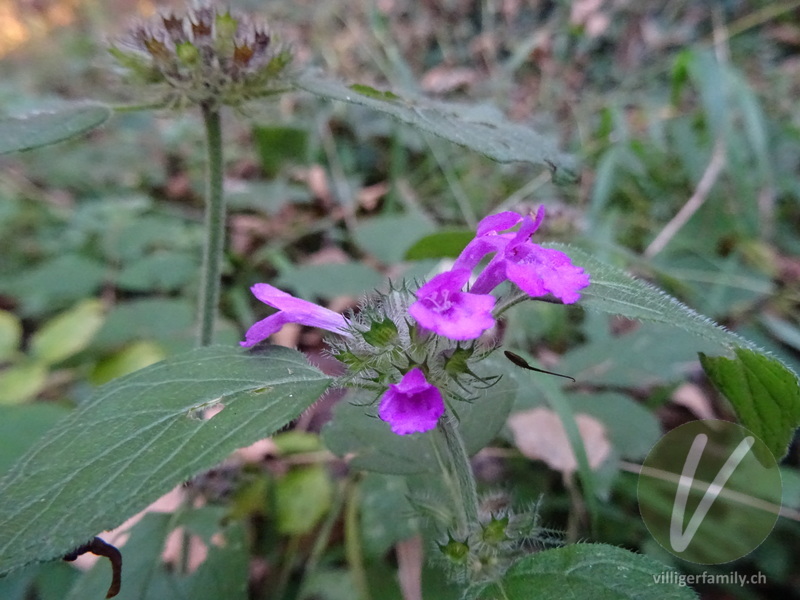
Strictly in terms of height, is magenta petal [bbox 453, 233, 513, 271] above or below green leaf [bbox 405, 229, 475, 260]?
below

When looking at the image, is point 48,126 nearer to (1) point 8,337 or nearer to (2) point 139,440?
(2) point 139,440

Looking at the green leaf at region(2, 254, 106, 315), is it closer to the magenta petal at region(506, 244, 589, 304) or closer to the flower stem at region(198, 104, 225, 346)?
the flower stem at region(198, 104, 225, 346)

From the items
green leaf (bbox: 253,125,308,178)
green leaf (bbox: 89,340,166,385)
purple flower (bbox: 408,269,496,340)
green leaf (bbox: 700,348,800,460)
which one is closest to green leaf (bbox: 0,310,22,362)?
green leaf (bbox: 89,340,166,385)

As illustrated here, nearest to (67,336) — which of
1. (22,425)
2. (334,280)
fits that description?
(22,425)

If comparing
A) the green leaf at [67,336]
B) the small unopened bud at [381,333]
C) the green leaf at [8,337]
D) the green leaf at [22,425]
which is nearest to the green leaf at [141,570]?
the green leaf at [22,425]

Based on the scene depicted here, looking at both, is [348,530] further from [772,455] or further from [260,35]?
[260,35]

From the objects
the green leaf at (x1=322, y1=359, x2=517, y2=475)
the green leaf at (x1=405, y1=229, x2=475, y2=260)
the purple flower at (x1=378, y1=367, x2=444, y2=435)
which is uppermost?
the green leaf at (x1=405, y1=229, x2=475, y2=260)

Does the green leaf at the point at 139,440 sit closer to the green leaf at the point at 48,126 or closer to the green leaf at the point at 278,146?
the green leaf at the point at 48,126
